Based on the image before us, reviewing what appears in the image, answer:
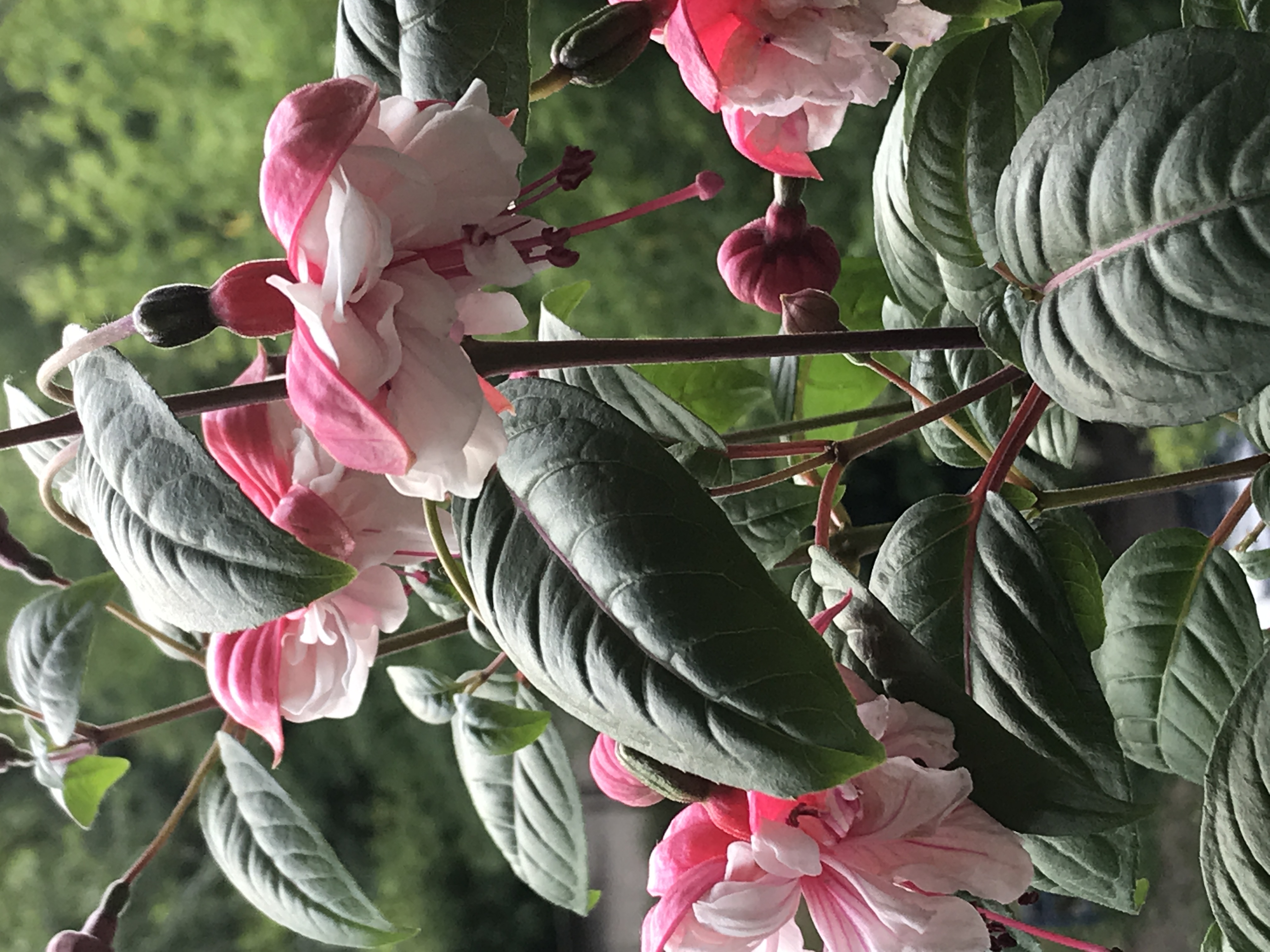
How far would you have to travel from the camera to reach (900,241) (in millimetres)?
379

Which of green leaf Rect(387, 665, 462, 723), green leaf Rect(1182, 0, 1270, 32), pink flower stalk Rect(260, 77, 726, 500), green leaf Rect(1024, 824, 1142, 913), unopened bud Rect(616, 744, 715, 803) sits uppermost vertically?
pink flower stalk Rect(260, 77, 726, 500)

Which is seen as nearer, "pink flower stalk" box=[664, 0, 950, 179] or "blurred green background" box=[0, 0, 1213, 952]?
"pink flower stalk" box=[664, 0, 950, 179]

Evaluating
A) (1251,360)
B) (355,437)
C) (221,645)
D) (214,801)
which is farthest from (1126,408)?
(214,801)

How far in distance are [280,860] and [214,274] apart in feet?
3.59

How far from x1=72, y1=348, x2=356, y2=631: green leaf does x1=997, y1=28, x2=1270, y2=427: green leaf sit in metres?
0.15

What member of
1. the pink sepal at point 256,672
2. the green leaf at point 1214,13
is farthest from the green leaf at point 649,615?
the green leaf at point 1214,13

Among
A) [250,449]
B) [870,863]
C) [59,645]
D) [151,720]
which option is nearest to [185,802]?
[151,720]

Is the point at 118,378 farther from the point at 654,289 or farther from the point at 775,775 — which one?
the point at 654,289

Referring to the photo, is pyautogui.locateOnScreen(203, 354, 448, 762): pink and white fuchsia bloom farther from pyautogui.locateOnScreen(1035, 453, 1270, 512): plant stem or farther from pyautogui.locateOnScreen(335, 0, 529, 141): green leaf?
pyautogui.locateOnScreen(1035, 453, 1270, 512): plant stem

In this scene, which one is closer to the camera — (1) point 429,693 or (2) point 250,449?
(2) point 250,449

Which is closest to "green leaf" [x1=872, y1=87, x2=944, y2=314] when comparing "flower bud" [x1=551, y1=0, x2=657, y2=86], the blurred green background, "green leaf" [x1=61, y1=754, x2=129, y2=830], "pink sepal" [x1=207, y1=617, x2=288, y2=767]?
"flower bud" [x1=551, y1=0, x2=657, y2=86]

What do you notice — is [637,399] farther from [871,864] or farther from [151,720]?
[151,720]

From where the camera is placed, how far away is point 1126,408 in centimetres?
19

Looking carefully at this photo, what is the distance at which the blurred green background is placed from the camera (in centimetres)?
122
